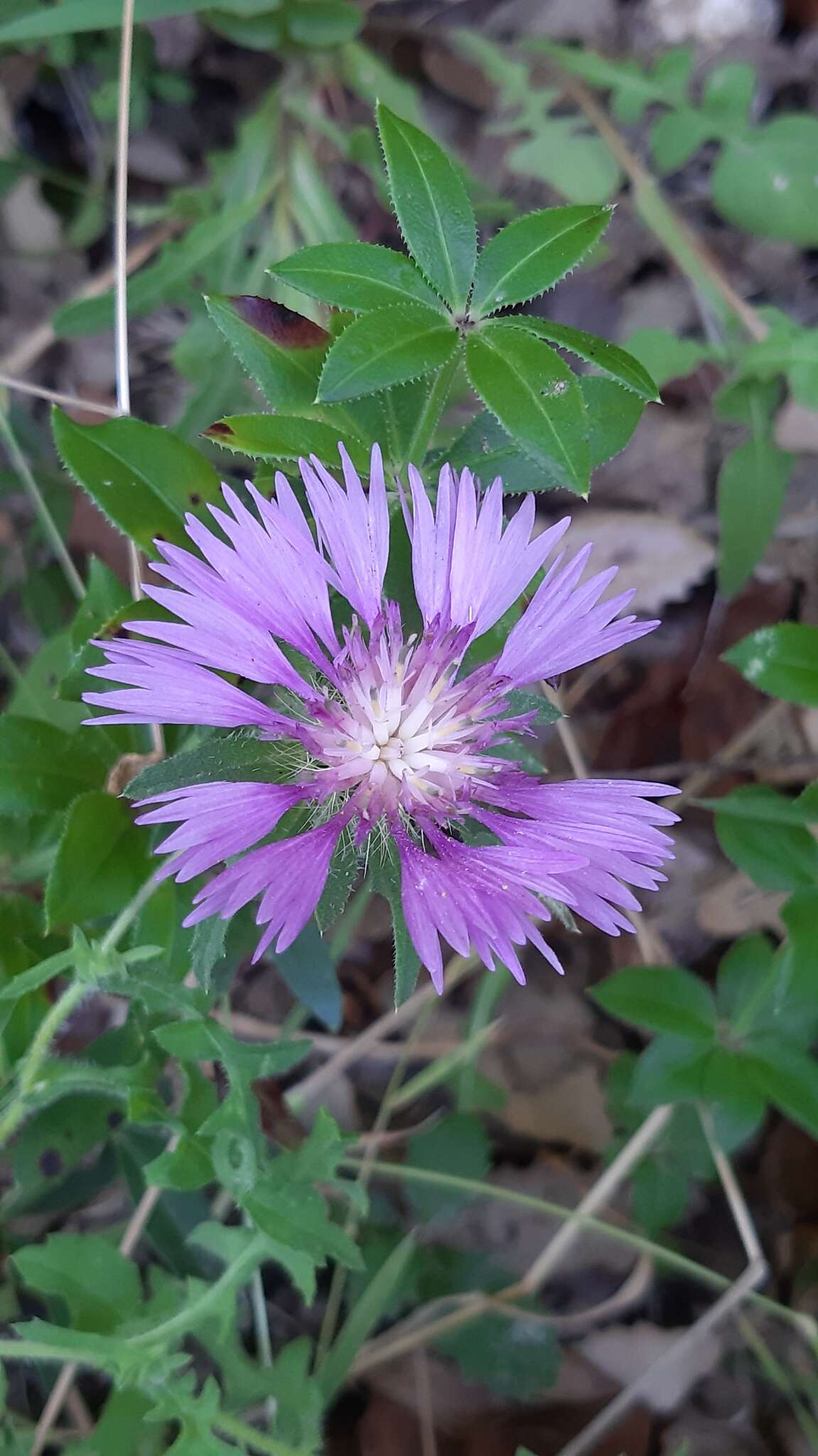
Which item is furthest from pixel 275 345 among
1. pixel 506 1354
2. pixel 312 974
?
pixel 506 1354

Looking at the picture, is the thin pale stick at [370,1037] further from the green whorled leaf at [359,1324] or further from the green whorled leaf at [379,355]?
the green whorled leaf at [379,355]

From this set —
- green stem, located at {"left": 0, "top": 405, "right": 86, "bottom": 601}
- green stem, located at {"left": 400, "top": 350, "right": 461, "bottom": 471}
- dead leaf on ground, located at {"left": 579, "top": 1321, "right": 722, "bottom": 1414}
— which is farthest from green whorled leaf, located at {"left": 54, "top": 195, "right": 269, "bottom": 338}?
dead leaf on ground, located at {"left": 579, "top": 1321, "right": 722, "bottom": 1414}

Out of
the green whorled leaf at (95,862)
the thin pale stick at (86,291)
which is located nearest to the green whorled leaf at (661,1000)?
the green whorled leaf at (95,862)

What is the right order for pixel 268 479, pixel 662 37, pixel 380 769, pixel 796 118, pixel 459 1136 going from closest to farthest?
pixel 380 769 → pixel 268 479 → pixel 459 1136 → pixel 796 118 → pixel 662 37

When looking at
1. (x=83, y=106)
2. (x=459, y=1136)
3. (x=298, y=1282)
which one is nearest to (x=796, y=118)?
(x=83, y=106)

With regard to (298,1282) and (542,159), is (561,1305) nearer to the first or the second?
(298,1282)

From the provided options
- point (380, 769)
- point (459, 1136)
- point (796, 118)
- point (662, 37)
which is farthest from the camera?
point (662, 37)

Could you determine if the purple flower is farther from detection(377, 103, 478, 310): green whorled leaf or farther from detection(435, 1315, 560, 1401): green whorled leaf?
detection(435, 1315, 560, 1401): green whorled leaf

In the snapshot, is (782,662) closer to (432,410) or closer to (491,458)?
(491,458)
